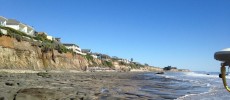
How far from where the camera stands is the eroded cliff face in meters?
40.4

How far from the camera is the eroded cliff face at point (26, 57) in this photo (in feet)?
133

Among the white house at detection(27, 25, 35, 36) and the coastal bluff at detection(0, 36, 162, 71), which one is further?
the white house at detection(27, 25, 35, 36)

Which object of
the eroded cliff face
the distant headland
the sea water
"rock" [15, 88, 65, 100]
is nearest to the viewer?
"rock" [15, 88, 65, 100]

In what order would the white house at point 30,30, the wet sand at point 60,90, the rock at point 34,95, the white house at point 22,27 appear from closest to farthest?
the rock at point 34,95
the wet sand at point 60,90
the white house at point 22,27
the white house at point 30,30

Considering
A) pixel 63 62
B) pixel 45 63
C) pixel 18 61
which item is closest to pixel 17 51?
pixel 18 61

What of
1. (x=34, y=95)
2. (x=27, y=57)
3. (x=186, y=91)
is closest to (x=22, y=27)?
(x=27, y=57)

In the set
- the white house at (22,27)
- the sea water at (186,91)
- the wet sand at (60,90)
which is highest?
the white house at (22,27)

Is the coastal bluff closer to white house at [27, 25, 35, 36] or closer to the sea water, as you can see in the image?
white house at [27, 25, 35, 36]

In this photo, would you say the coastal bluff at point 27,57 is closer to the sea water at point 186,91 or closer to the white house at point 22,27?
the white house at point 22,27

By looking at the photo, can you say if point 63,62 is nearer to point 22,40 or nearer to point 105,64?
point 22,40

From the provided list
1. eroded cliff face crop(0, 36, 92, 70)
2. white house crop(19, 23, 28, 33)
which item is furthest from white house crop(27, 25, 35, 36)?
eroded cliff face crop(0, 36, 92, 70)

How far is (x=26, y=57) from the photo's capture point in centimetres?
4638

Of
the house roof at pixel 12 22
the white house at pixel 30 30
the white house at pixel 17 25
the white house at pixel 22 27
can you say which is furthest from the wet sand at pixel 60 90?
the white house at pixel 30 30

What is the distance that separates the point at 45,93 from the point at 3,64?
96.6 feet
